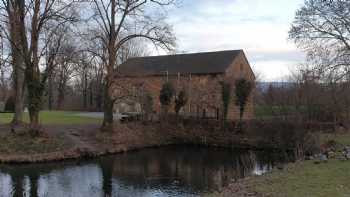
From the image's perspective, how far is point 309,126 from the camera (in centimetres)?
2309

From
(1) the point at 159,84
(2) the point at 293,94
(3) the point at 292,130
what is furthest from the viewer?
(1) the point at 159,84

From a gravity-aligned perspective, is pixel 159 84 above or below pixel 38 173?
above

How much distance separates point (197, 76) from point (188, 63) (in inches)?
123

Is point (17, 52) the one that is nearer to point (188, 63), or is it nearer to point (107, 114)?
point (107, 114)

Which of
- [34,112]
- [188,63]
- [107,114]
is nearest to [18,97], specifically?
[34,112]

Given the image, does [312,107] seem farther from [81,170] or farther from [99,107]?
[99,107]

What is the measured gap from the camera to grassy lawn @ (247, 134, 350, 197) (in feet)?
28.9

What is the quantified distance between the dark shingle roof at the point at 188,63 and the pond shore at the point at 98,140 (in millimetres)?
10472

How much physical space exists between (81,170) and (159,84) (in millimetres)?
24635

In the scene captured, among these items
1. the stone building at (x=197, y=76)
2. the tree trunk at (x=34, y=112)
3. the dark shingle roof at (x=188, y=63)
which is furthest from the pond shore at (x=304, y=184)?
the dark shingle roof at (x=188, y=63)

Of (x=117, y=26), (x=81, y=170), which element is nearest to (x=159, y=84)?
(x=117, y=26)

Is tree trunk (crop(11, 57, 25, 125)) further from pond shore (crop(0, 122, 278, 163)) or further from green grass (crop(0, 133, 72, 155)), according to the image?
green grass (crop(0, 133, 72, 155))

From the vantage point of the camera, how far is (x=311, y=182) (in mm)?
9938

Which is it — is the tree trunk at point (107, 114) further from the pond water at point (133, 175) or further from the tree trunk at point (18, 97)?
the tree trunk at point (18, 97)
